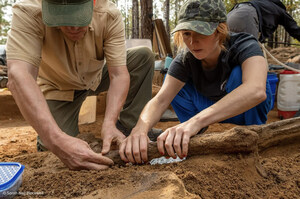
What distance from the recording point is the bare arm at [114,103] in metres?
1.74

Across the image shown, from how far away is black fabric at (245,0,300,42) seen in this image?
3.44 meters

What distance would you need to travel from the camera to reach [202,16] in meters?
1.66

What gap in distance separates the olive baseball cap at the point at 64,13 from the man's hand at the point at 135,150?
834mm

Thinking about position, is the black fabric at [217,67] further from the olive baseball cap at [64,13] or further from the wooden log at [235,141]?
the olive baseball cap at [64,13]

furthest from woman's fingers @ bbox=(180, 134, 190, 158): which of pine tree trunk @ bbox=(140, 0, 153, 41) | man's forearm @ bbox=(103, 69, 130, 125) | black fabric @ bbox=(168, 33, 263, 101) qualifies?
pine tree trunk @ bbox=(140, 0, 153, 41)

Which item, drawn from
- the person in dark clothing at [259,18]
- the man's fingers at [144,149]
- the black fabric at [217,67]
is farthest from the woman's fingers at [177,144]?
the person in dark clothing at [259,18]

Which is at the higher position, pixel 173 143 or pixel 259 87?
pixel 259 87

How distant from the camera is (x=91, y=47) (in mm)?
2182

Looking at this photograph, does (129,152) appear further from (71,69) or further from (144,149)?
(71,69)

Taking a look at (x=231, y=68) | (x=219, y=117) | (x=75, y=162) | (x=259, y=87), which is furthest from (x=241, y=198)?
(x=231, y=68)

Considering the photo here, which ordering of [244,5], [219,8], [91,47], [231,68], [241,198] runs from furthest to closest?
[244,5]
[91,47]
[231,68]
[219,8]
[241,198]

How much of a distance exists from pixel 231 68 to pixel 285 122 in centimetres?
55

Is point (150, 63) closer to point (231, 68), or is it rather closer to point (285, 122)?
point (231, 68)

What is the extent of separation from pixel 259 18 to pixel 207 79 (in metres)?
1.84
